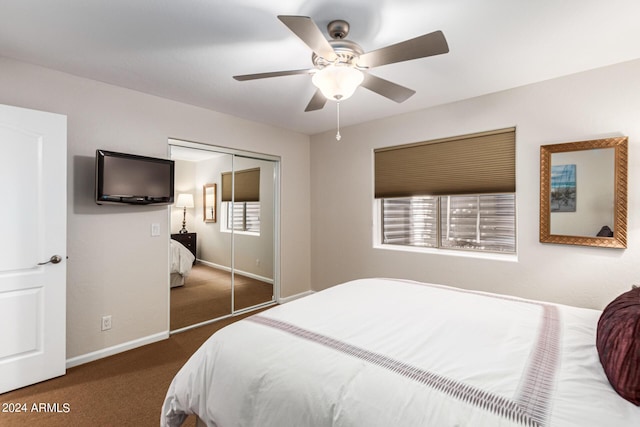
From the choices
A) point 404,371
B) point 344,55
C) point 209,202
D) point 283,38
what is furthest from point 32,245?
point 404,371

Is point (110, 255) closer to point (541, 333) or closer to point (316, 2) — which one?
point (316, 2)

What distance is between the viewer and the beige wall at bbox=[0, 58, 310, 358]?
8.23ft

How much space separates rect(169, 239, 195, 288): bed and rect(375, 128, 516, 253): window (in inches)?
93.9

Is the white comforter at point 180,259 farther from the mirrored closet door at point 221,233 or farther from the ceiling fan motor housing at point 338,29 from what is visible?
the ceiling fan motor housing at point 338,29

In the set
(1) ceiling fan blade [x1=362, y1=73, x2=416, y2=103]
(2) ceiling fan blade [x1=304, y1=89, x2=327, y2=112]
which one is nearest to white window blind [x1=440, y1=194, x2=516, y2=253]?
(1) ceiling fan blade [x1=362, y1=73, x2=416, y2=103]

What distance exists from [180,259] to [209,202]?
2.38 feet

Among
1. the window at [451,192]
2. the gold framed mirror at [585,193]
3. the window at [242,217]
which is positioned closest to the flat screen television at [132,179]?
the window at [242,217]

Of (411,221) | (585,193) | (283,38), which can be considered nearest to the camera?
(283,38)

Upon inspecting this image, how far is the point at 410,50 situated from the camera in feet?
5.13

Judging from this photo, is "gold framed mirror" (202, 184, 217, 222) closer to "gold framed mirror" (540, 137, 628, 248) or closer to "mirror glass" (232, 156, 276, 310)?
"mirror glass" (232, 156, 276, 310)

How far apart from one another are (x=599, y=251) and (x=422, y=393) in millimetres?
2421

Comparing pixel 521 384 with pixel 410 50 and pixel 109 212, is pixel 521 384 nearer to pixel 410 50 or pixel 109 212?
pixel 410 50

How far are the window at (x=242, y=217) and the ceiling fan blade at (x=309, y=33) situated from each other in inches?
99.0

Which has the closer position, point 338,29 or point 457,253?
point 338,29
